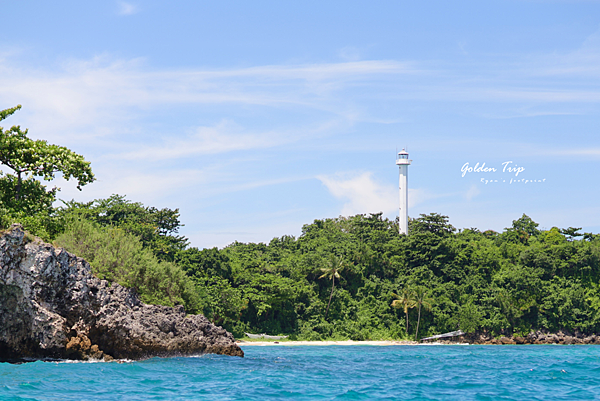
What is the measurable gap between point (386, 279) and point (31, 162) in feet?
168

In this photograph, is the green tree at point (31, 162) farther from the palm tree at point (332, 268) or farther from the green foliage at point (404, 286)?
the palm tree at point (332, 268)

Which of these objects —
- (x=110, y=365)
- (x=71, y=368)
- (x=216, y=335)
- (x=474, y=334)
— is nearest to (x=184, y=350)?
(x=216, y=335)

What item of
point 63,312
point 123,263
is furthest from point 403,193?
point 63,312

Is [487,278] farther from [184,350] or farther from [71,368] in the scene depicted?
[71,368]

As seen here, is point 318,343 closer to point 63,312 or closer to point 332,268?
point 332,268

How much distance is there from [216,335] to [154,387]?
1398cm

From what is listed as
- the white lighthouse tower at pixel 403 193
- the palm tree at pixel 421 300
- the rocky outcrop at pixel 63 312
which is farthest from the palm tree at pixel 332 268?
the rocky outcrop at pixel 63 312

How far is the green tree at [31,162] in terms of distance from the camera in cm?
2611

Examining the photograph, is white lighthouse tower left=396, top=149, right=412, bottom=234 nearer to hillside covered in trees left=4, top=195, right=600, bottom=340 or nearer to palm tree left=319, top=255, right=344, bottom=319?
hillside covered in trees left=4, top=195, right=600, bottom=340

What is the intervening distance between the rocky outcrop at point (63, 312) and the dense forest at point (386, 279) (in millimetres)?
A: 20859

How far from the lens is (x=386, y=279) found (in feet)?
233

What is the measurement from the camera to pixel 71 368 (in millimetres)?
20922

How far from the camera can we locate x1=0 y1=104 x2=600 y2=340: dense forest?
5794 centimetres

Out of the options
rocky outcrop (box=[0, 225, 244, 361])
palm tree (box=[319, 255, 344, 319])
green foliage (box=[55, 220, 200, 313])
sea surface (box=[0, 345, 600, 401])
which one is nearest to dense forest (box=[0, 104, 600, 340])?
palm tree (box=[319, 255, 344, 319])
